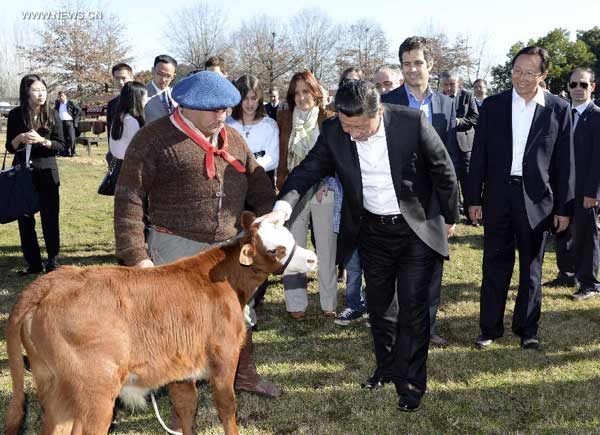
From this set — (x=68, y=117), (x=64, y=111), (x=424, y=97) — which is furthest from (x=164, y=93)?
(x=64, y=111)

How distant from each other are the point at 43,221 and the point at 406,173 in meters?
5.84

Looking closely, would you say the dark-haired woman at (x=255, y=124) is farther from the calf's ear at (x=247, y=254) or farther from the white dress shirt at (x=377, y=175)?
the calf's ear at (x=247, y=254)

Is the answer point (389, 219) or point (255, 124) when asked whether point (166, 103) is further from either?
point (389, 219)

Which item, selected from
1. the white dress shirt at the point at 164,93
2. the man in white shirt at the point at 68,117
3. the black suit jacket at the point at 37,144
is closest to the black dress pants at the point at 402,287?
the white dress shirt at the point at 164,93

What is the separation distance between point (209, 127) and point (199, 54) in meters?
48.8

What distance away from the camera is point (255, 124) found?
5816 millimetres

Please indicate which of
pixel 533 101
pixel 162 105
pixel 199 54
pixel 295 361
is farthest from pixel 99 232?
pixel 199 54

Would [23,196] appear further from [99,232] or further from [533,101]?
[533,101]

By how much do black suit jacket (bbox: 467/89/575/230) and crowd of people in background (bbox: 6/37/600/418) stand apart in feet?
0.04

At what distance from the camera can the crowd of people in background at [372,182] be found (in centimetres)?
351

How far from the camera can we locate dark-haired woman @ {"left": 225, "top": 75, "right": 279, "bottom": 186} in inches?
227

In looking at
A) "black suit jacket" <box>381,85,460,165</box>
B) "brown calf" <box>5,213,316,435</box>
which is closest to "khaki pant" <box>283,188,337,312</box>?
"black suit jacket" <box>381,85,460,165</box>

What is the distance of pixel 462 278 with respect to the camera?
7660 mm

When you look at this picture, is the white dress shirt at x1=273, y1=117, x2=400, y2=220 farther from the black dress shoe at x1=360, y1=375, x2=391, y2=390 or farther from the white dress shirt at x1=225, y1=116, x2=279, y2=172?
the white dress shirt at x1=225, y1=116, x2=279, y2=172
